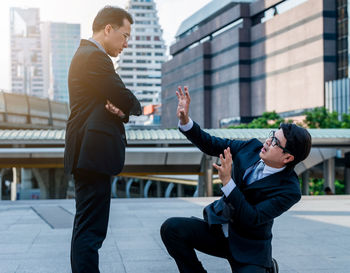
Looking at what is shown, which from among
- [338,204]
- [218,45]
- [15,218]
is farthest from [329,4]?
[15,218]

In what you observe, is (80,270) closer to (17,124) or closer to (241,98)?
(17,124)

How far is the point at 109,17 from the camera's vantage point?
3074 millimetres

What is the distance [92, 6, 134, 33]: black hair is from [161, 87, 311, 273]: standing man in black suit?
25.5 inches

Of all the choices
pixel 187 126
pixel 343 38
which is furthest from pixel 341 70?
pixel 187 126

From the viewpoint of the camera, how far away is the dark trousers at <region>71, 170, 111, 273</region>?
2.89m

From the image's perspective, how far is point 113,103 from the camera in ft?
9.57

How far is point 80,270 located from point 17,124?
48.6 m

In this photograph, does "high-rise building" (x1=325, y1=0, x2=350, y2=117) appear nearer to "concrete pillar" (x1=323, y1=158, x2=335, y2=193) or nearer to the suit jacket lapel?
"concrete pillar" (x1=323, y1=158, x2=335, y2=193)

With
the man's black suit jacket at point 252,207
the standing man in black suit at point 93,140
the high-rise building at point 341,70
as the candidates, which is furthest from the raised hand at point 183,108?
the high-rise building at point 341,70

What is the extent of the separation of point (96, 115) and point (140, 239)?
10.4 feet

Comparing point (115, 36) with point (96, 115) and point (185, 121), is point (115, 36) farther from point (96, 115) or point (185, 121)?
point (185, 121)

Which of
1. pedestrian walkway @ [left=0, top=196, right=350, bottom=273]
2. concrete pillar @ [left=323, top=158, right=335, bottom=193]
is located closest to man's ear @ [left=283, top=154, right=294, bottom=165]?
pedestrian walkway @ [left=0, top=196, right=350, bottom=273]

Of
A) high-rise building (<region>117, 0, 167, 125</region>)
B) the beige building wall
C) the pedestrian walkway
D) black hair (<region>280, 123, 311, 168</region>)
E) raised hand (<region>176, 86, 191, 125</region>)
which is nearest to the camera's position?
black hair (<region>280, 123, 311, 168</region>)

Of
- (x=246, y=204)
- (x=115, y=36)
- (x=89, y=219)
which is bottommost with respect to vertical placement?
(x=89, y=219)
